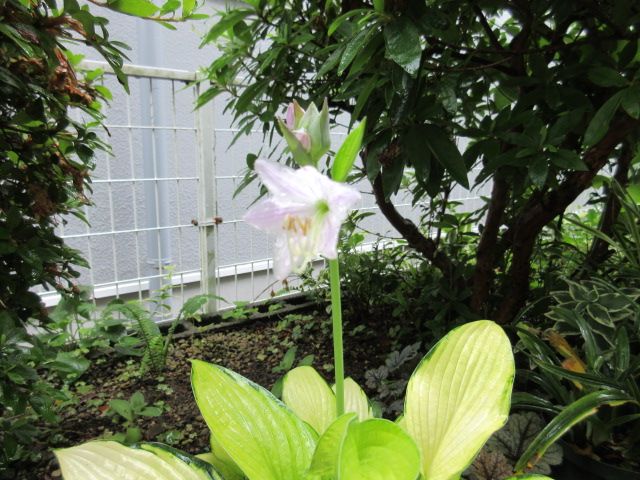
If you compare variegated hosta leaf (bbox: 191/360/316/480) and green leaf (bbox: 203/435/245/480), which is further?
green leaf (bbox: 203/435/245/480)

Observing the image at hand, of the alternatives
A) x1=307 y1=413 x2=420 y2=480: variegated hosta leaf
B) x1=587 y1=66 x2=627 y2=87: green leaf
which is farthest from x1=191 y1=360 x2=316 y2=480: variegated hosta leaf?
x1=587 y1=66 x2=627 y2=87: green leaf

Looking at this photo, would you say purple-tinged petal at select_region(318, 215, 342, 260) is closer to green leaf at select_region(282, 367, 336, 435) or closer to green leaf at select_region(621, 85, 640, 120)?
green leaf at select_region(282, 367, 336, 435)

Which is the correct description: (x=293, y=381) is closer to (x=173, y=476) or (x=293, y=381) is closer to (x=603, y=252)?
(x=173, y=476)

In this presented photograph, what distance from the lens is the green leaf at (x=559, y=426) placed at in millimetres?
783

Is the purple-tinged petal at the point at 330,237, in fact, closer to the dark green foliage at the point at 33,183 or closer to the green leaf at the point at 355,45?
the green leaf at the point at 355,45

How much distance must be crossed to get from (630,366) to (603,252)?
724mm

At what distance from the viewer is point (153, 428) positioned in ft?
4.22

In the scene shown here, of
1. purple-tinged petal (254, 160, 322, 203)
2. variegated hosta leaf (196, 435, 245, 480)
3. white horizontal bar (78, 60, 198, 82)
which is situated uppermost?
white horizontal bar (78, 60, 198, 82)

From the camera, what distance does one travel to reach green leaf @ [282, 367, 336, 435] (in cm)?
77

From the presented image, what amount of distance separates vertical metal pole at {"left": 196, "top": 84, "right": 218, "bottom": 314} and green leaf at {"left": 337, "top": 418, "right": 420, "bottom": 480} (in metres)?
1.78

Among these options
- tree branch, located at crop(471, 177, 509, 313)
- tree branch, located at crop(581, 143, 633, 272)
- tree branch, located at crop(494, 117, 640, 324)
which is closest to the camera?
tree branch, located at crop(494, 117, 640, 324)

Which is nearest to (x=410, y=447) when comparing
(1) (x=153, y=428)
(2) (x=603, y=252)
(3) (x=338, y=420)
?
(3) (x=338, y=420)

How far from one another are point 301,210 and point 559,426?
70 centimetres

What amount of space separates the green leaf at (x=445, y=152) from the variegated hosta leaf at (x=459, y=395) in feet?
1.15
